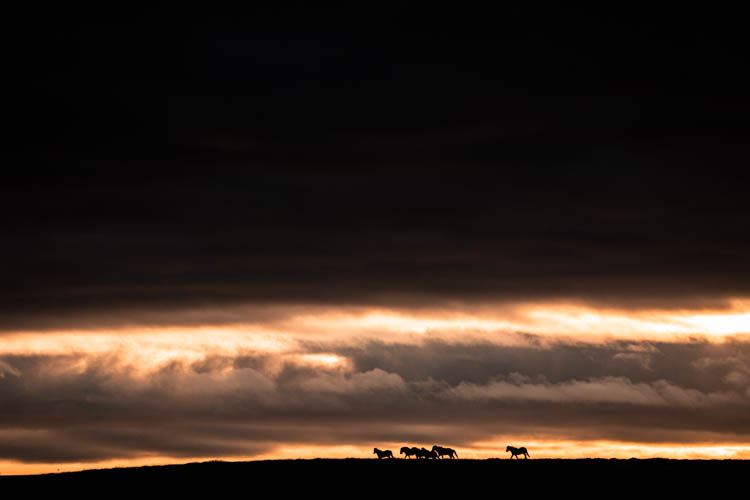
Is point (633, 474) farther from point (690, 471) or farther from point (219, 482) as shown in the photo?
point (219, 482)

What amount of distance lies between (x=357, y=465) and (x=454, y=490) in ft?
35.7

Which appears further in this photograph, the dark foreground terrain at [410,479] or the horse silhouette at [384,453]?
the horse silhouette at [384,453]

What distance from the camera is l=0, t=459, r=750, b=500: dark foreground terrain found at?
229 feet

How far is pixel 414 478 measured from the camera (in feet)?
241

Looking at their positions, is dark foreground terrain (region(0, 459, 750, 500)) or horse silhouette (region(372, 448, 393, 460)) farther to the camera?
horse silhouette (region(372, 448, 393, 460))

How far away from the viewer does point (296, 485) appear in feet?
239

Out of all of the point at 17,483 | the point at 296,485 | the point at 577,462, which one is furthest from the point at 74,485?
the point at 577,462

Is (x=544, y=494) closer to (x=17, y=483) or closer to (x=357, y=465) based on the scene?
(x=357, y=465)

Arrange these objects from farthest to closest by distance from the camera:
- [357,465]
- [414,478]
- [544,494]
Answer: [357,465] → [414,478] → [544,494]

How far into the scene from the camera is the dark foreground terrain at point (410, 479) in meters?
69.9

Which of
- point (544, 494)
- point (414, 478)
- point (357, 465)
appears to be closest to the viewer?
point (544, 494)


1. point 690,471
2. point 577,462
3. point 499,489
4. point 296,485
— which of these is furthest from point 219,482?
point 690,471

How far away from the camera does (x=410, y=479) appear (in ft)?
240

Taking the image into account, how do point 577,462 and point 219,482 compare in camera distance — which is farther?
point 577,462
